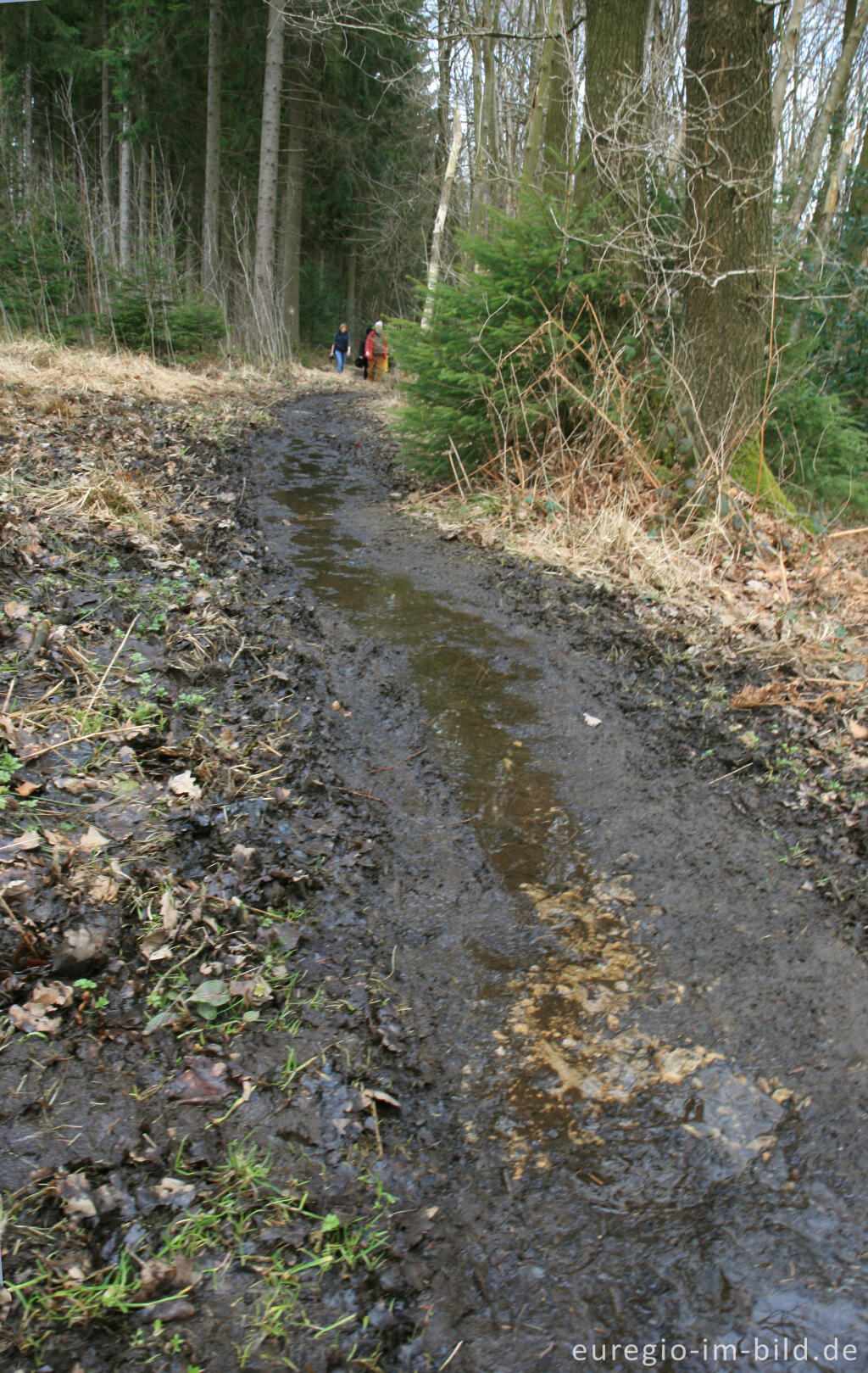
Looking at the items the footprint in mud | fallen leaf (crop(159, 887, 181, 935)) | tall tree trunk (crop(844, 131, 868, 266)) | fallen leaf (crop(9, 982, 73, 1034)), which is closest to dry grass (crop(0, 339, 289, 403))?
fallen leaf (crop(159, 887, 181, 935))

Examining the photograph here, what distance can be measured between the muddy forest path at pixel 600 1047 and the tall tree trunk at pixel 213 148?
17.4 m

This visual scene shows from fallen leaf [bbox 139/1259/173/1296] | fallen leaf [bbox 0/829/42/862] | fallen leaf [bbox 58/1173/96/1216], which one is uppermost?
fallen leaf [bbox 0/829/42/862]

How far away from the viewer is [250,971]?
7.98ft

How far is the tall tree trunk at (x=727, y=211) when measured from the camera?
604 centimetres

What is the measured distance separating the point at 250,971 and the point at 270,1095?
41 cm

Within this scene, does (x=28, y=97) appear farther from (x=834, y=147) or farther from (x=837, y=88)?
(x=837, y=88)

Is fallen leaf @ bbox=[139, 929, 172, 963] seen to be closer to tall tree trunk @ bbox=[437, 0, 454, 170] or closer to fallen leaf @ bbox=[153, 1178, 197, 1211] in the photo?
fallen leaf @ bbox=[153, 1178, 197, 1211]

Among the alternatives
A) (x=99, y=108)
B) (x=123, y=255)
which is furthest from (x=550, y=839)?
(x=99, y=108)

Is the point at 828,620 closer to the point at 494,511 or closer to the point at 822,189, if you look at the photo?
the point at 494,511

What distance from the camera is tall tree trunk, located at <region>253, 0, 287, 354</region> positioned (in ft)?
56.7

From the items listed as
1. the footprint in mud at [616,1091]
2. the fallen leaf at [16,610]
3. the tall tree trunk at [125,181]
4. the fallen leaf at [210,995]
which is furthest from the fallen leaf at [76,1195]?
the tall tree trunk at [125,181]

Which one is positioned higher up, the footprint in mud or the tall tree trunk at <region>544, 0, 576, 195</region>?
the tall tree trunk at <region>544, 0, 576, 195</region>

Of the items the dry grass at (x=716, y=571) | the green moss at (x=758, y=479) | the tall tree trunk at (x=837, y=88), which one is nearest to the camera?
the dry grass at (x=716, y=571)

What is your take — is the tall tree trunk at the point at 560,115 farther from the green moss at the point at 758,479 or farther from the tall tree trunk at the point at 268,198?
the tall tree trunk at the point at 268,198
